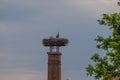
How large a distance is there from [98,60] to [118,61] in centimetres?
360

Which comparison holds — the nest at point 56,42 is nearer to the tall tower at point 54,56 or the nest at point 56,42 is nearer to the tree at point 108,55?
the tall tower at point 54,56

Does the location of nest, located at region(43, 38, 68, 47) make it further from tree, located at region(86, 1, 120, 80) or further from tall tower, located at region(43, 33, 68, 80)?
tree, located at region(86, 1, 120, 80)

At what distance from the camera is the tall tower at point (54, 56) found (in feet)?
458

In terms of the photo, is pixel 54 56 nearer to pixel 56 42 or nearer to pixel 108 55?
pixel 56 42

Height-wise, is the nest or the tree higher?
the nest

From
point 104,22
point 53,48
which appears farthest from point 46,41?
point 104,22

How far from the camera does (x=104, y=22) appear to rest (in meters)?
48.7

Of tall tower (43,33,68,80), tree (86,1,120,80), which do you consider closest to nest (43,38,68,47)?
tall tower (43,33,68,80)

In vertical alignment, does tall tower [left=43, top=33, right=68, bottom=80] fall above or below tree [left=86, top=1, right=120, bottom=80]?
above

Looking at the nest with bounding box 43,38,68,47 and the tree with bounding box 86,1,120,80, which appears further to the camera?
the nest with bounding box 43,38,68,47

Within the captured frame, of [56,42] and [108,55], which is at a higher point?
[56,42]

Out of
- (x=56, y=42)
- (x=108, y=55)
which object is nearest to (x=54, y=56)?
(x=56, y=42)

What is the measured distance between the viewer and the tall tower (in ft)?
458

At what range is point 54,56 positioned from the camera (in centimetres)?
14162
